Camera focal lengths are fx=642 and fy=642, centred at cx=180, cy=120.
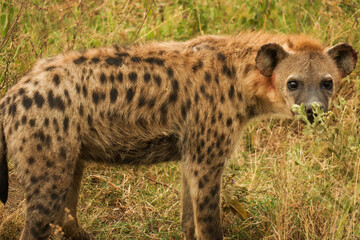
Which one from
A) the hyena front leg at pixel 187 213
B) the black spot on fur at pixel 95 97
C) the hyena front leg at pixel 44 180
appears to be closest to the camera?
the hyena front leg at pixel 44 180

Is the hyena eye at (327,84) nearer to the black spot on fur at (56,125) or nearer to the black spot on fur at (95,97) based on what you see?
the black spot on fur at (95,97)

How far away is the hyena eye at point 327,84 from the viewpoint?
4.04 meters

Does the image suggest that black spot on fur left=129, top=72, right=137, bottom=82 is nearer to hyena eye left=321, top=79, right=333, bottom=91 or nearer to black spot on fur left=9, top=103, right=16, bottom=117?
black spot on fur left=9, top=103, right=16, bottom=117

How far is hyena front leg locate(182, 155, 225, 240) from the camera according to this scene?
4070 mm

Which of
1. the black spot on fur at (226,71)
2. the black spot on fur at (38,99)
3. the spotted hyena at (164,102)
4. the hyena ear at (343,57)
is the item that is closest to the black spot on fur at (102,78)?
the spotted hyena at (164,102)

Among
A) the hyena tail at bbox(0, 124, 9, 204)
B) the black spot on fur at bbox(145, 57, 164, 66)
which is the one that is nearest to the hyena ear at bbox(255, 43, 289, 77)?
the black spot on fur at bbox(145, 57, 164, 66)

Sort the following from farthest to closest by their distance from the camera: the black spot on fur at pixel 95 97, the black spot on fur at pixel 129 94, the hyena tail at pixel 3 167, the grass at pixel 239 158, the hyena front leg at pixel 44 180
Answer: the grass at pixel 239 158, the black spot on fur at pixel 129 94, the black spot on fur at pixel 95 97, the hyena tail at pixel 3 167, the hyena front leg at pixel 44 180

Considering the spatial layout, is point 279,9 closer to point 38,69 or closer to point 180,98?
point 180,98

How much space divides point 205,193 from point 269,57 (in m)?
0.96

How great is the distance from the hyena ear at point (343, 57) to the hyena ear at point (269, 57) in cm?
32

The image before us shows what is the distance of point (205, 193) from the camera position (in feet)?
13.4

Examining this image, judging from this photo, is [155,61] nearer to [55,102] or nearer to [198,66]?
[198,66]

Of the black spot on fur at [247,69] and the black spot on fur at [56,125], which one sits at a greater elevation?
the black spot on fur at [247,69]

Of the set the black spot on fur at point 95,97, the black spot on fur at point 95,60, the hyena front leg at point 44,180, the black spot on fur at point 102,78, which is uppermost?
the black spot on fur at point 95,60
